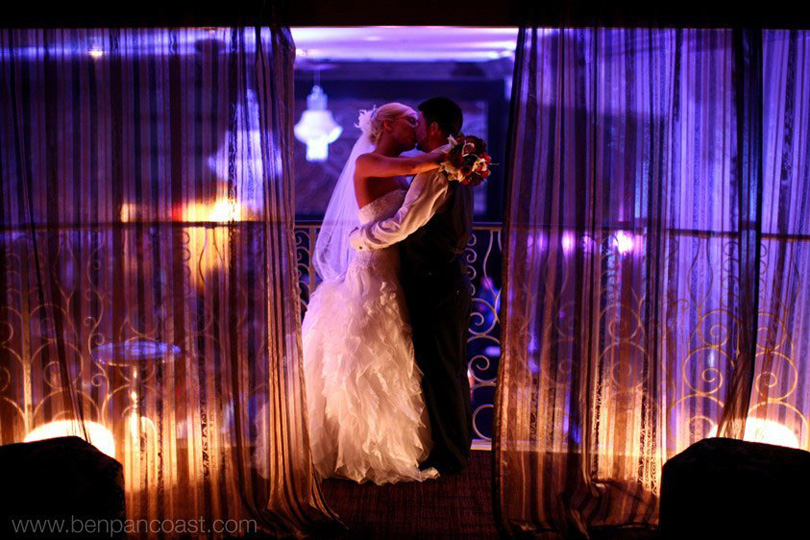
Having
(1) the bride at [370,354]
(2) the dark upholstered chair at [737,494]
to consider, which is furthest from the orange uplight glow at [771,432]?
(1) the bride at [370,354]

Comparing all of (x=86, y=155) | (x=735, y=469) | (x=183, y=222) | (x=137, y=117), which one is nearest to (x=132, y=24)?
(x=137, y=117)

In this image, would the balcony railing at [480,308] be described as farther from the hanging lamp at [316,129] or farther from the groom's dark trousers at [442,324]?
the hanging lamp at [316,129]

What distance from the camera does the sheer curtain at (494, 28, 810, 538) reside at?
9.29 ft

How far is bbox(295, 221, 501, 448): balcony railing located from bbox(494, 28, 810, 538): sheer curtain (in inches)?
20.5

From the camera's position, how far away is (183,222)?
111 inches

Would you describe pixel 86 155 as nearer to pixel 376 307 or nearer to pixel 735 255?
pixel 376 307

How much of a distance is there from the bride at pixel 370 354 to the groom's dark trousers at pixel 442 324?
65 millimetres

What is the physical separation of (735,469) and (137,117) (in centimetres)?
273

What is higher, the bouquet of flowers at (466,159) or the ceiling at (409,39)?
the ceiling at (409,39)

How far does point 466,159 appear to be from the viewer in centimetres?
310

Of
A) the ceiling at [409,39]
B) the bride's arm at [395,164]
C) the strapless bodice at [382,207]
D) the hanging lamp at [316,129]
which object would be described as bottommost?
the strapless bodice at [382,207]

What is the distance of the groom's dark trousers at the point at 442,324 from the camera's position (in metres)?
3.47

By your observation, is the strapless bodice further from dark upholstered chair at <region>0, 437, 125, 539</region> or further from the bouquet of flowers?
dark upholstered chair at <region>0, 437, 125, 539</region>

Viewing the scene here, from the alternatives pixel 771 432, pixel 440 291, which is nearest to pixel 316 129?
pixel 440 291
